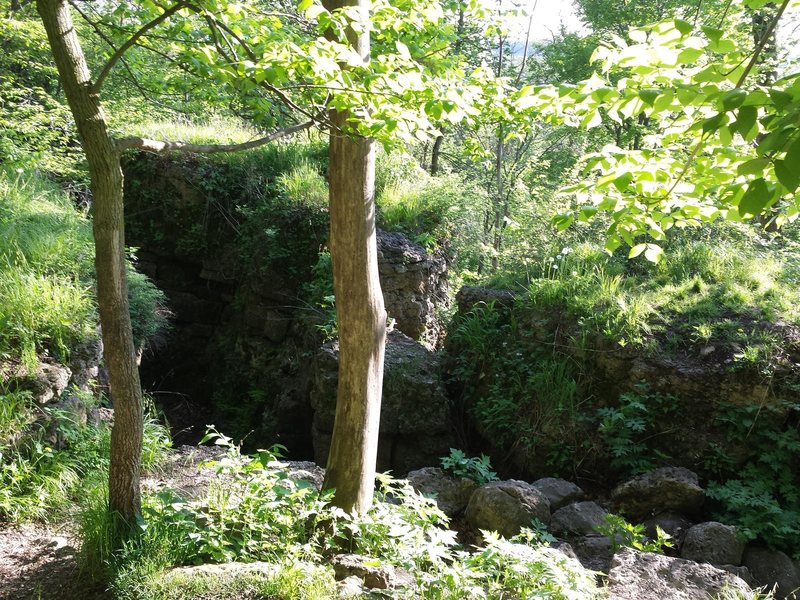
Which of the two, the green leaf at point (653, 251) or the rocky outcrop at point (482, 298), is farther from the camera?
the rocky outcrop at point (482, 298)

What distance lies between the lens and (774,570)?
15.5ft

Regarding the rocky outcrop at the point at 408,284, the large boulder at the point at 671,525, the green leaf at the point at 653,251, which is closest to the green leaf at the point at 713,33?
the green leaf at the point at 653,251

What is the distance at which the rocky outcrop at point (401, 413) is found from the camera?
6.78 metres

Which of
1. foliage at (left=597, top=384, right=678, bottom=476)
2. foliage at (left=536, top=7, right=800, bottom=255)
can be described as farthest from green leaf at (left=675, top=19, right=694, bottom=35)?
foliage at (left=597, top=384, right=678, bottom=476)

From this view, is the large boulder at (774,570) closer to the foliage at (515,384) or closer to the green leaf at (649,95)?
the foliage at (515,384)

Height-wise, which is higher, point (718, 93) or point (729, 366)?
point (718, 93)

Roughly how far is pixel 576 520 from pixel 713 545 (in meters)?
1.12

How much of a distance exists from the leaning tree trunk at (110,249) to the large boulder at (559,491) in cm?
386

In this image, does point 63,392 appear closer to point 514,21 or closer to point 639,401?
point 514,21

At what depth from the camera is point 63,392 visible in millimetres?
4973

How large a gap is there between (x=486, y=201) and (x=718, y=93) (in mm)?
10103

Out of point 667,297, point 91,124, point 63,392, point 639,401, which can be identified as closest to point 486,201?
point 667,297

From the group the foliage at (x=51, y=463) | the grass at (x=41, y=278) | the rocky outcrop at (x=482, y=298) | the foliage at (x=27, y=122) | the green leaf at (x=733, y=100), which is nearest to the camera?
the green leaf at (x=733, y=100)

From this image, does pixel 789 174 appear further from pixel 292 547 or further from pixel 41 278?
pixel 41 278
